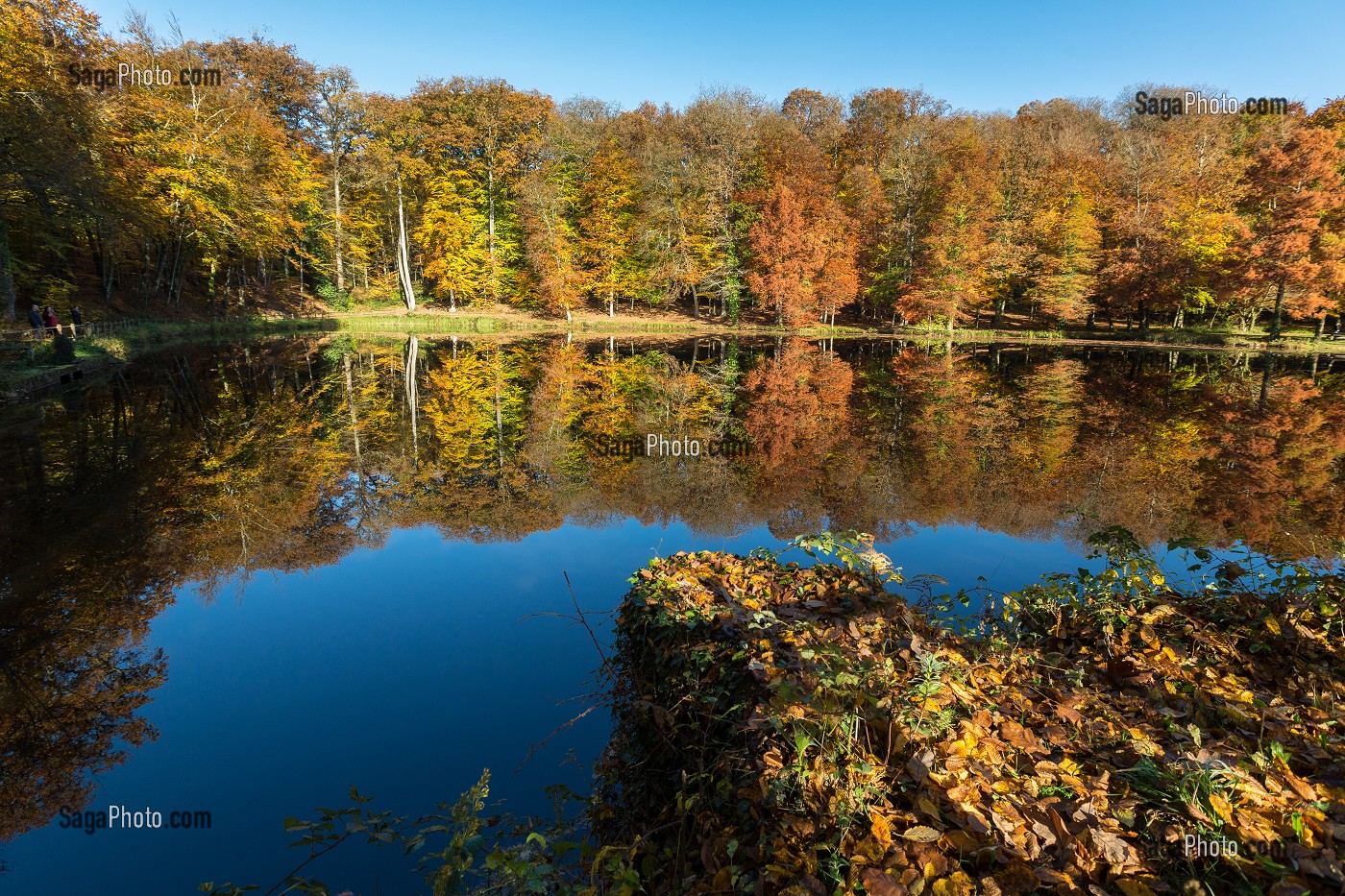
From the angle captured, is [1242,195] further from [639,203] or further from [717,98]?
[639,203]

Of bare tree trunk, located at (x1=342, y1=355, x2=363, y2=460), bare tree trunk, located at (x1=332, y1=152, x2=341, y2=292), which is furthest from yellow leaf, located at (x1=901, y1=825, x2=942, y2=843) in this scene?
bare tree trunk, located at (x1=332, y1=152, x2=341, y2=292)

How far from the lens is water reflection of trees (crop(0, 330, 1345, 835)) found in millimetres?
5598

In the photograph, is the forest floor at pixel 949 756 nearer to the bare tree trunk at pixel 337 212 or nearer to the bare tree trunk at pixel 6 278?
the bare tree trunk at pixel 6 278

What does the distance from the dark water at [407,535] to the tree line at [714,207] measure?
663 inches

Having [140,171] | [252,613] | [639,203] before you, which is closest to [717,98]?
[639,203]

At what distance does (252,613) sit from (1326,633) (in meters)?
9.29

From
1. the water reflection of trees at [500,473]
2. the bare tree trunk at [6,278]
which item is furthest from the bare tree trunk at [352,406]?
the bare tree trunk at [6,278]

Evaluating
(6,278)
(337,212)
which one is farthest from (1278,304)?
(337,212)

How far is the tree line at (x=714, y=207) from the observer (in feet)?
94.8

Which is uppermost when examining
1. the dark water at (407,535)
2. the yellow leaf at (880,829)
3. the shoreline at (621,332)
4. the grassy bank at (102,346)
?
the shoreline at (621,332)

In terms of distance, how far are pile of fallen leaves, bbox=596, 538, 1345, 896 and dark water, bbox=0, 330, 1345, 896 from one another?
118cm

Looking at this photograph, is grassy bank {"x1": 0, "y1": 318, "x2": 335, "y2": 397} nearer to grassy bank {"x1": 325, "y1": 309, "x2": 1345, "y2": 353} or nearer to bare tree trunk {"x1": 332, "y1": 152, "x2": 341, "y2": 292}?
grassy bank {"x1": 325, "y1": 309, "x2": 1345, "y2": 353}

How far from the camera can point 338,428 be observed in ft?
44.5

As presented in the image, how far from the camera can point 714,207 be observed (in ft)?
128
